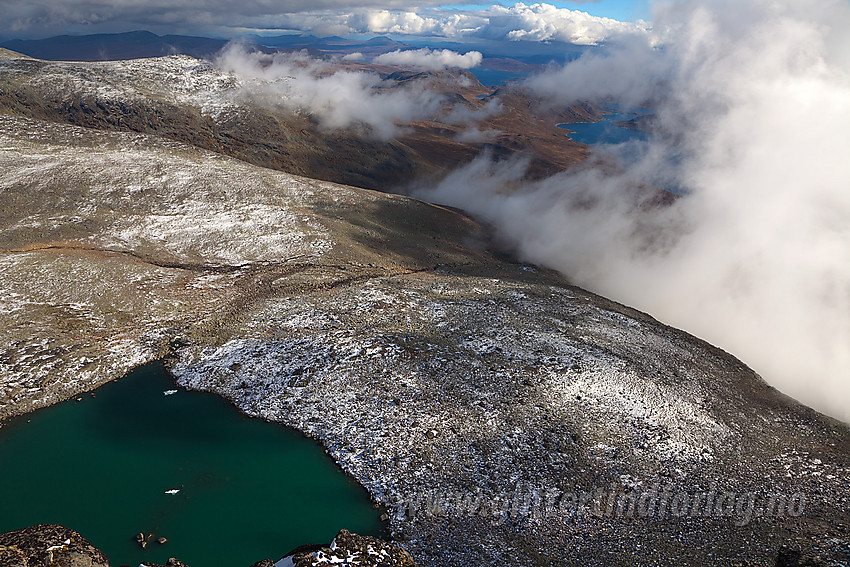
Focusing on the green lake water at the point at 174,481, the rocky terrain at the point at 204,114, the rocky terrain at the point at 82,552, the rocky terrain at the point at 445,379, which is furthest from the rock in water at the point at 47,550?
the rocky terrain at the point at 204,114

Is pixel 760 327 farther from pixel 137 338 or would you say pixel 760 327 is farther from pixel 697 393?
pixel 137 338

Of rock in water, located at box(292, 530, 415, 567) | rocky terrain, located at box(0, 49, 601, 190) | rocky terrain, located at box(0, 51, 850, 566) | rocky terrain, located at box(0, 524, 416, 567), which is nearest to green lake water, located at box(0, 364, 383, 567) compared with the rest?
rocky terrain, located at box(0, 51, 850, 566)

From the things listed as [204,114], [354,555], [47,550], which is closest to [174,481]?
[47,550]

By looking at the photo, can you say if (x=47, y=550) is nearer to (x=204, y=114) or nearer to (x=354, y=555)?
(x=354, y=555)

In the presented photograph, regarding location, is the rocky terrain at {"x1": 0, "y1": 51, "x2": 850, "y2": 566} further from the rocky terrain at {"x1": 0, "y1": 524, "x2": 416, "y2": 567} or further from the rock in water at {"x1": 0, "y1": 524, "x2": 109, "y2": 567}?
the rock in water at {"x1": 0, "y1": 524, "x2": 109, "y2": 567}

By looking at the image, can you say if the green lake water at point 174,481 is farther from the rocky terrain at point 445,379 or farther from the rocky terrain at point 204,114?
the rocky terrain at point 204,114

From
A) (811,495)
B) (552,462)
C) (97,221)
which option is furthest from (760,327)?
(97,221)
